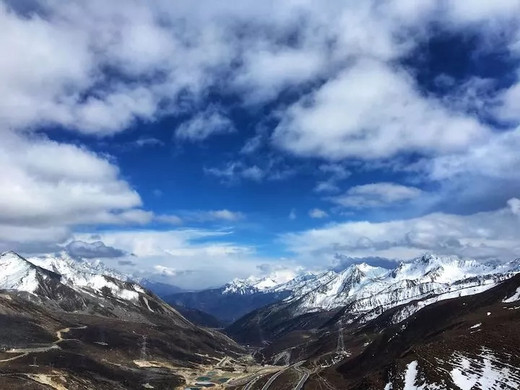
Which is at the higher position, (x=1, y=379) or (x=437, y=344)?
(x=437, y=344)

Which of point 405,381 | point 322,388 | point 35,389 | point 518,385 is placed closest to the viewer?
point 518,385

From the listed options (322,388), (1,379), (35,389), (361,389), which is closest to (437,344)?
(361,389)

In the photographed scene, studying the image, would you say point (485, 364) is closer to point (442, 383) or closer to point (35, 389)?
point (442, 383)

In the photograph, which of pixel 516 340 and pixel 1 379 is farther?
pixel 1 379

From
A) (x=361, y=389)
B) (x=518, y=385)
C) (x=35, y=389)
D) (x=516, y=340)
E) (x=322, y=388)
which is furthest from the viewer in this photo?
(x=322, y=388)

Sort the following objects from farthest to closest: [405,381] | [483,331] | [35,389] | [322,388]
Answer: [322,388], [35,389], [483,331], [405,381]

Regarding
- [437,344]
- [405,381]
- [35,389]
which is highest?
[437,344]

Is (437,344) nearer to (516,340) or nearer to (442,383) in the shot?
(516,340)

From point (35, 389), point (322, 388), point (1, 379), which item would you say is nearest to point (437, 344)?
point (322, 388)

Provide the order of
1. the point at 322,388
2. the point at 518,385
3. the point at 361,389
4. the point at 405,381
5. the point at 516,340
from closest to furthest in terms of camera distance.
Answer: the point at 518,385 < the point at 405,381 < the point at 361,389 < the point at 516,340 < the point at 322,388
